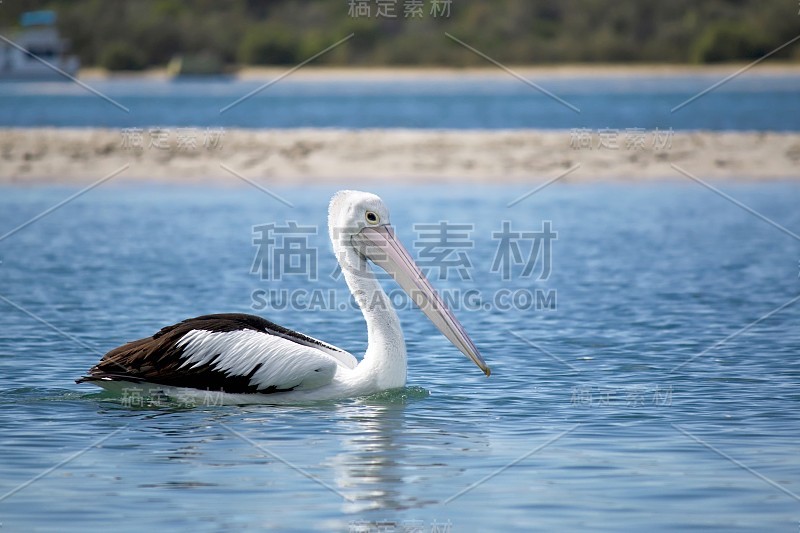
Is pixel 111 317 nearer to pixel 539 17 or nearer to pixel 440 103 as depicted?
pixel 440 103

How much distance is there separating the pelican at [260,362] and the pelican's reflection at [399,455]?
0.20 metres

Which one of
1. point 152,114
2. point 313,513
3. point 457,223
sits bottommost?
point 313,513

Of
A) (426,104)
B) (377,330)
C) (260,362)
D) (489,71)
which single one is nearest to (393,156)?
(377,330)

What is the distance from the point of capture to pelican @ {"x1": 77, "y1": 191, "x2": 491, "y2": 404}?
6.98 m

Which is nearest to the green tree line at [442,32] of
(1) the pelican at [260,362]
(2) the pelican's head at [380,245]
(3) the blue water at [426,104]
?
(3) the blue water at [426,104]

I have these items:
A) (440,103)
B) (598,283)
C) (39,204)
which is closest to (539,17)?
(440,103)

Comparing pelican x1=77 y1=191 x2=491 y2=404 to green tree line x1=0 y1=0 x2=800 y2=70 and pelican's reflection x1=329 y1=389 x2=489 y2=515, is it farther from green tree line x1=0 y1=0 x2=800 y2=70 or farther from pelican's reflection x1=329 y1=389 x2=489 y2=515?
green tree line x1=0 y1=0 x2=800 y2=70

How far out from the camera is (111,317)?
986 centimetres

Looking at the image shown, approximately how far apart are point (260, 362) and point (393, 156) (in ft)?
42.5

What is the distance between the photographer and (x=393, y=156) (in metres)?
19.8

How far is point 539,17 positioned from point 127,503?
177 feet

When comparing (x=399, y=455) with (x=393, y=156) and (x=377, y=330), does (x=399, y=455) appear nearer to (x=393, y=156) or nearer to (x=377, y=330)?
(x=377, y=330)

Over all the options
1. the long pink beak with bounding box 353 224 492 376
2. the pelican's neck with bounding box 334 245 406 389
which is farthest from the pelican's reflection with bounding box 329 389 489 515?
the long pink beak with bounding box 353 224 492 376

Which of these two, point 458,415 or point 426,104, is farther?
point 426,104
